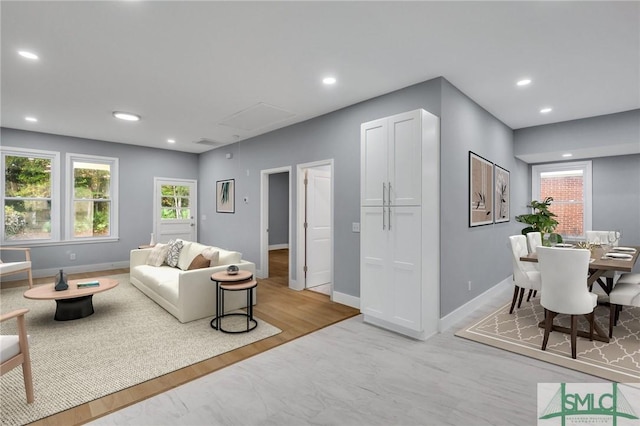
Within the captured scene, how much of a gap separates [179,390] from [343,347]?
1444 mm

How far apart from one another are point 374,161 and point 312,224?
1.93 m

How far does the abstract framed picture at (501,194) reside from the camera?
4.77 meters

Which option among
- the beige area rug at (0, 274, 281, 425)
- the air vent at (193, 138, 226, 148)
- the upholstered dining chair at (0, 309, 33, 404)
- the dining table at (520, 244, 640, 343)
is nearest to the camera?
the upholstered dining chair at (0, 309, 33, 404)

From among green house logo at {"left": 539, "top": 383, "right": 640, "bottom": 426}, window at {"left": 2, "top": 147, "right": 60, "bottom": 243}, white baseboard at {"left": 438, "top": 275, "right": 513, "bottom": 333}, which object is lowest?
green house logo at {"left": 539, "top": 383, "right": 640, "bottom": 426}

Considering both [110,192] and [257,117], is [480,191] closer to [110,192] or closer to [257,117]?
[257,117]

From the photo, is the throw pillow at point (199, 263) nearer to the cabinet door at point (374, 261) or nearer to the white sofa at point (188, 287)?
the white sofa at point (188, 287)

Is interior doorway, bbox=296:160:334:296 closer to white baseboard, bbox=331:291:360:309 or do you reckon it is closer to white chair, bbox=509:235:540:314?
white baseboard, bbox=331:291:360:309

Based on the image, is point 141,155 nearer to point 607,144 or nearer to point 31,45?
point 31,45

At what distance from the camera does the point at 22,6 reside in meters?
2.17

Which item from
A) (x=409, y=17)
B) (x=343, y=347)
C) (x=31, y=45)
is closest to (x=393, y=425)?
(x=343, y=347)

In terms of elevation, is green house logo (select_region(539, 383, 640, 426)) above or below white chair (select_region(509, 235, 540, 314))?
below

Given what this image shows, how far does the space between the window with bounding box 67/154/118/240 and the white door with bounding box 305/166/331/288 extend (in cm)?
444

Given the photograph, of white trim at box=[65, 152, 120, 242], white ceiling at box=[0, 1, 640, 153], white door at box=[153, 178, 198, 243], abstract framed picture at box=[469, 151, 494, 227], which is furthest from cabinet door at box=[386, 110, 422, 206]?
white trim at box=[65, 152, 120, 242]

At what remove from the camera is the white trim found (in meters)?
5.98
